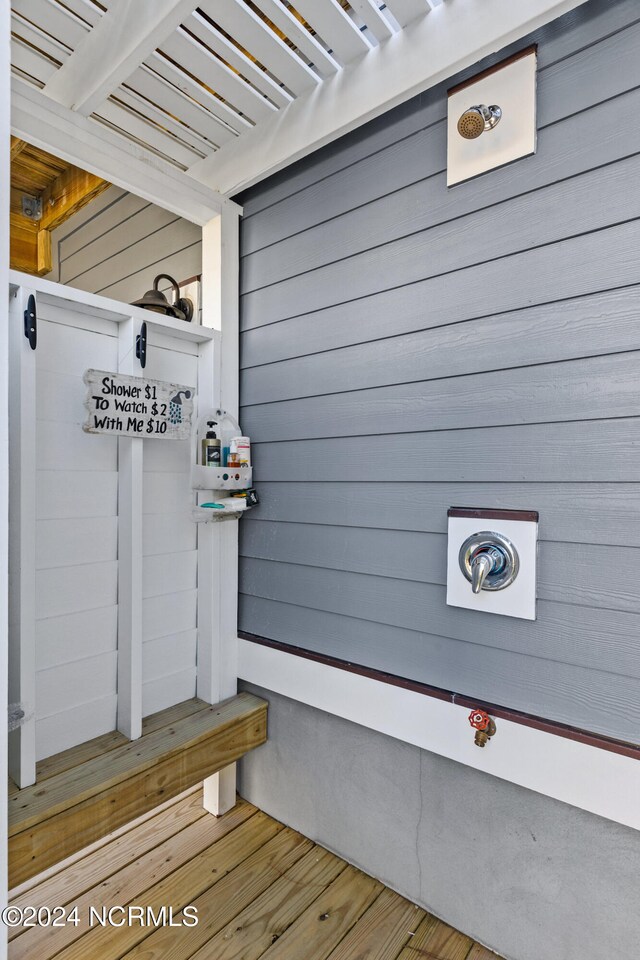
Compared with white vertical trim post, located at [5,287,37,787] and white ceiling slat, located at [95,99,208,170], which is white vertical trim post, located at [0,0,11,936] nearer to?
white vertical trim post, located at [5,287,37,787]

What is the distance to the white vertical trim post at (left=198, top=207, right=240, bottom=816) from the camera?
1.82m

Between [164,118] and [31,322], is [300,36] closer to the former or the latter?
[164,118]

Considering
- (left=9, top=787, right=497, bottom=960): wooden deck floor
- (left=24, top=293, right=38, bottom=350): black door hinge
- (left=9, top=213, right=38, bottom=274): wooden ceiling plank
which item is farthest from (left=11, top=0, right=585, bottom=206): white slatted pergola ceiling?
(left=9, top=787, right=497, bottom=960): wooden deck floor

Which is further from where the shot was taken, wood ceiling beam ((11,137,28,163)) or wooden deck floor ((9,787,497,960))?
wood ceiling beam ((11,137,28,163))

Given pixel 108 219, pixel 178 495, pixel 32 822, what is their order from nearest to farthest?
pixel 32 822, pixel 178 495, pixel 108 219

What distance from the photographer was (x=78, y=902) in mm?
1466

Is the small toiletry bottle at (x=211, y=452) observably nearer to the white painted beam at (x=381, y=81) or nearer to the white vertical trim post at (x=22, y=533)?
the white vertical trim post at (x=22, y=533)

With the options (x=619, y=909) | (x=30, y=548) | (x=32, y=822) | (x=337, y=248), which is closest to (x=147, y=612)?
(x=30, y=548)

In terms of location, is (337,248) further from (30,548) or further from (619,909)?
(619,909)

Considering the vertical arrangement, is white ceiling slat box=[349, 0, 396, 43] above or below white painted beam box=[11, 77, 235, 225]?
above

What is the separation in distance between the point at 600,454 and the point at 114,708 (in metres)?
1.54

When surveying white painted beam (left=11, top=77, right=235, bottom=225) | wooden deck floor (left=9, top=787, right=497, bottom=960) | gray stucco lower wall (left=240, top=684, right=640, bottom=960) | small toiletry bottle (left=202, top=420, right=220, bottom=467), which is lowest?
wooden deck floor (left=9, top=787, right=497, bottom=960)

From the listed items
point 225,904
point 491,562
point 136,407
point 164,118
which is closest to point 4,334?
point 136,407

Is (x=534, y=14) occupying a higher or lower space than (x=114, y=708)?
higher
